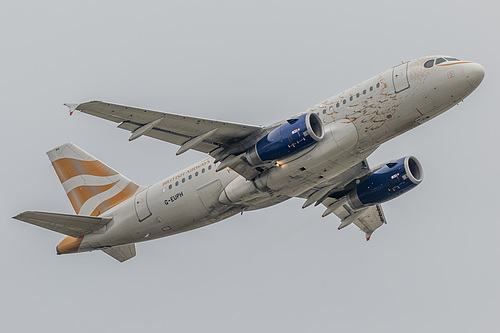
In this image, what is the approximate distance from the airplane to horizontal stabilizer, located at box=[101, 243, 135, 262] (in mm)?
60

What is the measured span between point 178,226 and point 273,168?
706 centimetres

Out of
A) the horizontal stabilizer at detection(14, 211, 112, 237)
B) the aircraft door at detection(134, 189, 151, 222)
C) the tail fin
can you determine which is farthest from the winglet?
the tail fin

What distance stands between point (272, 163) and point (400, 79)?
743cm

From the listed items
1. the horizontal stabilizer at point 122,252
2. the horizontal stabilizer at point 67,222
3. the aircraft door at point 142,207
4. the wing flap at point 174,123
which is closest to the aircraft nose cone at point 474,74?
the wing flap at point 174,123

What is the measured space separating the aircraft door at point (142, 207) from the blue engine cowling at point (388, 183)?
1163 cm

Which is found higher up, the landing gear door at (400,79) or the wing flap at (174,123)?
the wing flap at (174,123)

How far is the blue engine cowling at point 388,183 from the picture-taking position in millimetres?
42906

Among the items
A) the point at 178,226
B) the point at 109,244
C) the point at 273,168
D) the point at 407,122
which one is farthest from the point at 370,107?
the point at 109,244

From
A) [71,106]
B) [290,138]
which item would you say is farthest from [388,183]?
Answer: [71,106]

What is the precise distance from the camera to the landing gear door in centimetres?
3709

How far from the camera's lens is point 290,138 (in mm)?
36500

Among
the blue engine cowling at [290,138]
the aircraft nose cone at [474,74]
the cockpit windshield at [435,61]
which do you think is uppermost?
the cockpit windshield at [435,61]

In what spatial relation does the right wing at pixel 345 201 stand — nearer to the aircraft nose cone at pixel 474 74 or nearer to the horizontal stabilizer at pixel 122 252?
the aircraft nose cone at pixel 474 74

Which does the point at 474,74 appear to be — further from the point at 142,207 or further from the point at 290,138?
the point at 142,207
